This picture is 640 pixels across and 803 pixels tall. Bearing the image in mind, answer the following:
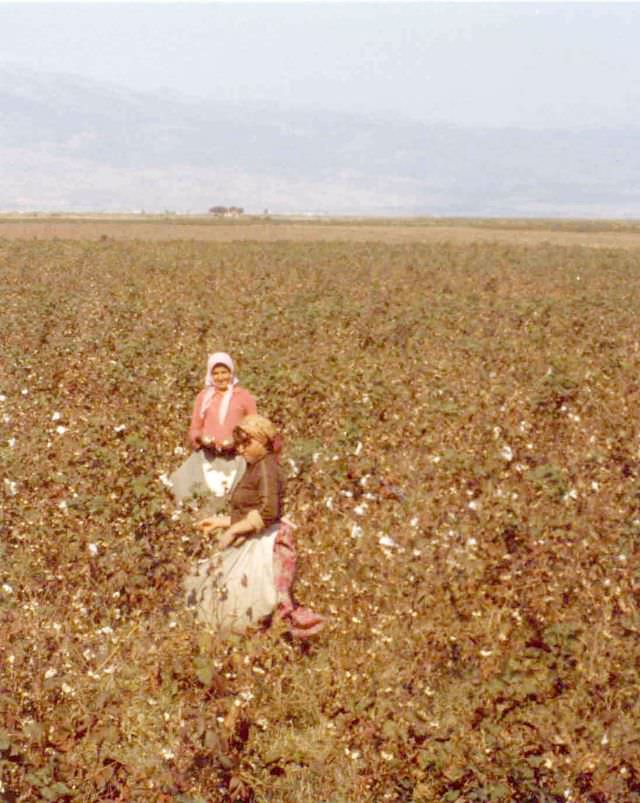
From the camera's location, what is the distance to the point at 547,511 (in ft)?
21.8

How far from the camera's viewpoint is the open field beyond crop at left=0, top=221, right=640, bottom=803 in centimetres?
421

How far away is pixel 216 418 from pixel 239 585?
92.6 inches

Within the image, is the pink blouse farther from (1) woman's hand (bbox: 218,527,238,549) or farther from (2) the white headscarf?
(1) woman's hand (bbox: 218,527,238,549)

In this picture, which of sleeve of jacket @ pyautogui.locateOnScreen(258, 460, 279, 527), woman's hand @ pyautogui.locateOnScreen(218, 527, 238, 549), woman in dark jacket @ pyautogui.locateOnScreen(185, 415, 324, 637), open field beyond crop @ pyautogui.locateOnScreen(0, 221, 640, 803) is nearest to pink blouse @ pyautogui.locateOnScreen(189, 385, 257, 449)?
open field beyond crop @ pyautogui.locateOnScreen(0, 221, 640, 803)

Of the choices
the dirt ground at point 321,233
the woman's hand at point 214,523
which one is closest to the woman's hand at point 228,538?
the woman's hand at point 214,523

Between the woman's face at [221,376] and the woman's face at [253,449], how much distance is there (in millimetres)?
1736

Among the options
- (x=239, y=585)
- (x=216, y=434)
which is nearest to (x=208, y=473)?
(x=216, y=434)

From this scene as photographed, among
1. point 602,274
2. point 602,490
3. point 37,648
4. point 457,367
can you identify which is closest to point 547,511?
point 602,490

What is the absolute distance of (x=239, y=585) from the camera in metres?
5.99

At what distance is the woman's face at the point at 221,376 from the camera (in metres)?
8.12

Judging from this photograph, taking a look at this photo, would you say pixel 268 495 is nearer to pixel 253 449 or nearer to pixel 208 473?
pixel 253 449

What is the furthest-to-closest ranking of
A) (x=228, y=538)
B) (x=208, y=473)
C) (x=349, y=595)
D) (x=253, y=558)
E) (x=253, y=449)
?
(x=208, y=473) → (x=253, y=449) → (x=228, y=538) → (x=253, y=558) → (x=349, y=595)

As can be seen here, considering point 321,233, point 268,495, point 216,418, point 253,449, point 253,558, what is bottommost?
point 253,558

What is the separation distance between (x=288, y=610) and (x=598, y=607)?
1913 millimetres
